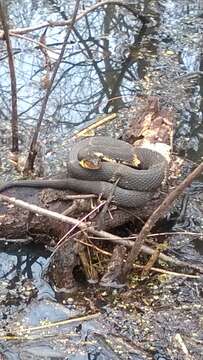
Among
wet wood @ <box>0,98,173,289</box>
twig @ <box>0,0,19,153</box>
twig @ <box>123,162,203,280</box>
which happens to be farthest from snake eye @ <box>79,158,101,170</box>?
twig @ <box>0,0,19,153</box>

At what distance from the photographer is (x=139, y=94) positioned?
689 centimetres

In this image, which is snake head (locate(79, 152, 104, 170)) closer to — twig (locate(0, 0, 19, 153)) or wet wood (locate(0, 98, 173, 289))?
wet wood (locate(0, 98, 173, 289))

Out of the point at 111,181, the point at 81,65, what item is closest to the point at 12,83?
the point at 111,181

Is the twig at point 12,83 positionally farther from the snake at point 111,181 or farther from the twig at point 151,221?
the twig at point 151,221

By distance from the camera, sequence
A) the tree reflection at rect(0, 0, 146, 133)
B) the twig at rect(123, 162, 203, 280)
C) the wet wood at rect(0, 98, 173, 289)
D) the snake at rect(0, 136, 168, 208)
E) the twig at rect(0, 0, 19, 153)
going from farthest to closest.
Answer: the tree reflection at rect(0, 0, 146, 133) < the twig at rect(0, 0, 19, 153) < the snake at rect(0, 136, 168, 208) < the wet wood at rect(0, 98, 173, 289) < the twig at rect(123, 162, 203, 280)

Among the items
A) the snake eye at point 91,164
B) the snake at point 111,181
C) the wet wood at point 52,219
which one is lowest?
the wet wood at point 52,219

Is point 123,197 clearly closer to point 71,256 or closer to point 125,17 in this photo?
point 71,256

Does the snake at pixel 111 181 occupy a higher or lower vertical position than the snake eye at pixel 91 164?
lower

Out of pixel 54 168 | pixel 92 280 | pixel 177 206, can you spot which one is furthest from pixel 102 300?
pixel 54 168

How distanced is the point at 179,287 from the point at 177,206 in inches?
36.4

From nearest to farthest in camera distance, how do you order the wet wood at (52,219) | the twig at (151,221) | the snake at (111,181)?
1. the twig at (151,221)
2. the wet wood at (52,219)
3. the snake at (111,181)

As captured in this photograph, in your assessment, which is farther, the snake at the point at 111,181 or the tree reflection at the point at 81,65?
the tree reflection at the point at 81,65

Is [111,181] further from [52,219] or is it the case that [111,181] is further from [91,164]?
[52,219]

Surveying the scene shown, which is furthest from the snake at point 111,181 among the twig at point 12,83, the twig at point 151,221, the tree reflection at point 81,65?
the tree reflection at point 81,65
